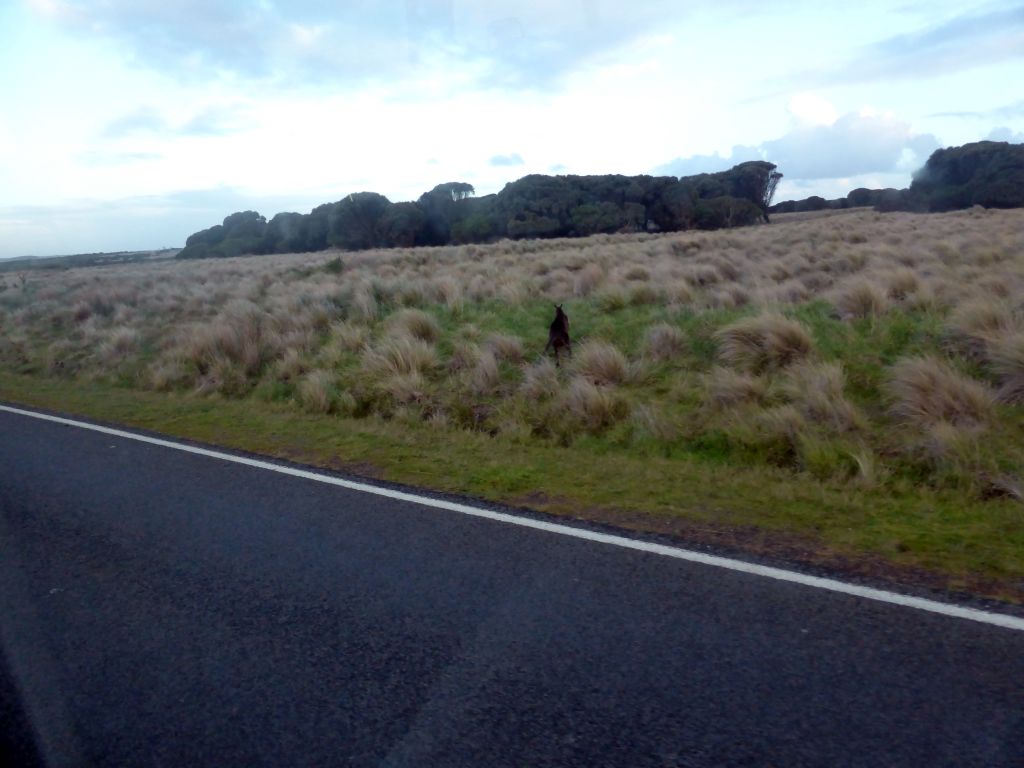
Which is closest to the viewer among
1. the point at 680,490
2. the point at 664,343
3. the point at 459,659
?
the point at 459,659

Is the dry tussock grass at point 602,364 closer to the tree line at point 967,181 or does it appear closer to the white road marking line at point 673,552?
the white road marking line at point 673,552

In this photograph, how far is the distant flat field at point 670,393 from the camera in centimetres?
688

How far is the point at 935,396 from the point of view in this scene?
8.72m

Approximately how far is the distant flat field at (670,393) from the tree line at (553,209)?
33.7 m

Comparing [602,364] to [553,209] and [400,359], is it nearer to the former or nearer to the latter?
[400,359]

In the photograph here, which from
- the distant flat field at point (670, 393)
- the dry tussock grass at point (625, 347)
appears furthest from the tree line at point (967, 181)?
the distant flat field at point (670, 393)

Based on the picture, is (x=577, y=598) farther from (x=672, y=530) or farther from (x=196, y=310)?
(x=196, y=310)

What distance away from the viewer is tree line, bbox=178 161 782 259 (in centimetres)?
5359

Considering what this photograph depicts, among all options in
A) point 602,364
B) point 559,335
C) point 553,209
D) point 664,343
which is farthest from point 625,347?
point 553,209

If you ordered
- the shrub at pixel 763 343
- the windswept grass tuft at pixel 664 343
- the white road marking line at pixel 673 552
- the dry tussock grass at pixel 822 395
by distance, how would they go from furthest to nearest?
the windswept grass tuft at pixel 664 343 → the shrub at pixel 763 343 → the dry tussock grass at pixel 822 395 → the white road marking line at pixel 673 552

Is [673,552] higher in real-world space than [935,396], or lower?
lower

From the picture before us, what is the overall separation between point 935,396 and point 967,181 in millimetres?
49944

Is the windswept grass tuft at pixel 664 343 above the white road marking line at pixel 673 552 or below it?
above

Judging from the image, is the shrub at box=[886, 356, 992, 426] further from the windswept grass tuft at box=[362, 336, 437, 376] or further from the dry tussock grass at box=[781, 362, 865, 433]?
the windswept grass tuft at box=[362, 336, 437, 376]
